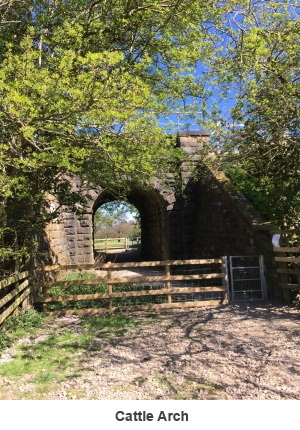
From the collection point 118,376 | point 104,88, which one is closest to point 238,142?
point 104,88

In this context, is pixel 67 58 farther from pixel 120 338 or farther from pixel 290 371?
pixel 290 371

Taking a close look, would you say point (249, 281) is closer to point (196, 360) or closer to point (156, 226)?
point (196, 360)

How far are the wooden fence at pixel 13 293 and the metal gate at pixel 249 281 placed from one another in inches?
174

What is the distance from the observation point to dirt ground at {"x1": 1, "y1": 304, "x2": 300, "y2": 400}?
3.73 metres

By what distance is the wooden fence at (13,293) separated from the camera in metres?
5.73

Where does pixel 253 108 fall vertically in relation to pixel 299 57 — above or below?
below

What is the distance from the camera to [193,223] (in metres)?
13.7

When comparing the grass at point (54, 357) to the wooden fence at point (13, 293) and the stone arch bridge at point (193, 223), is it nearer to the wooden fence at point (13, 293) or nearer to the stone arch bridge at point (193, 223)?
the wooden fence at point (13, 293)

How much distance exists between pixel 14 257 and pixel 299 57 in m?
6.54

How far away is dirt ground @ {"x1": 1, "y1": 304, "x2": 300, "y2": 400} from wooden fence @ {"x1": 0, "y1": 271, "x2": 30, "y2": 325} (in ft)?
2.81

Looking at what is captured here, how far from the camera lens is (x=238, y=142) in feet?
25.9

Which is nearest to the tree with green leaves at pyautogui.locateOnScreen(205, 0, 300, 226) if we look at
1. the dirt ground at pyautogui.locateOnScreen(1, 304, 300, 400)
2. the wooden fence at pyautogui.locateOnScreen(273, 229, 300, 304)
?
the wooden fence at pyautogui.locateOnScreen(273, 229, 300, 304)

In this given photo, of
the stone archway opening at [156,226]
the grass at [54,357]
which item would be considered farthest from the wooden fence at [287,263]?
the stone archway opening at [156,226]

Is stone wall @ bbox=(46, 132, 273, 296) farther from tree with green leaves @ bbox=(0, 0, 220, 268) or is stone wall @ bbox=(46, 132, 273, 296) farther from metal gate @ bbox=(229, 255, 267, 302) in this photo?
tree with green leaves @ bbox=(0, 0, 220, 268)
